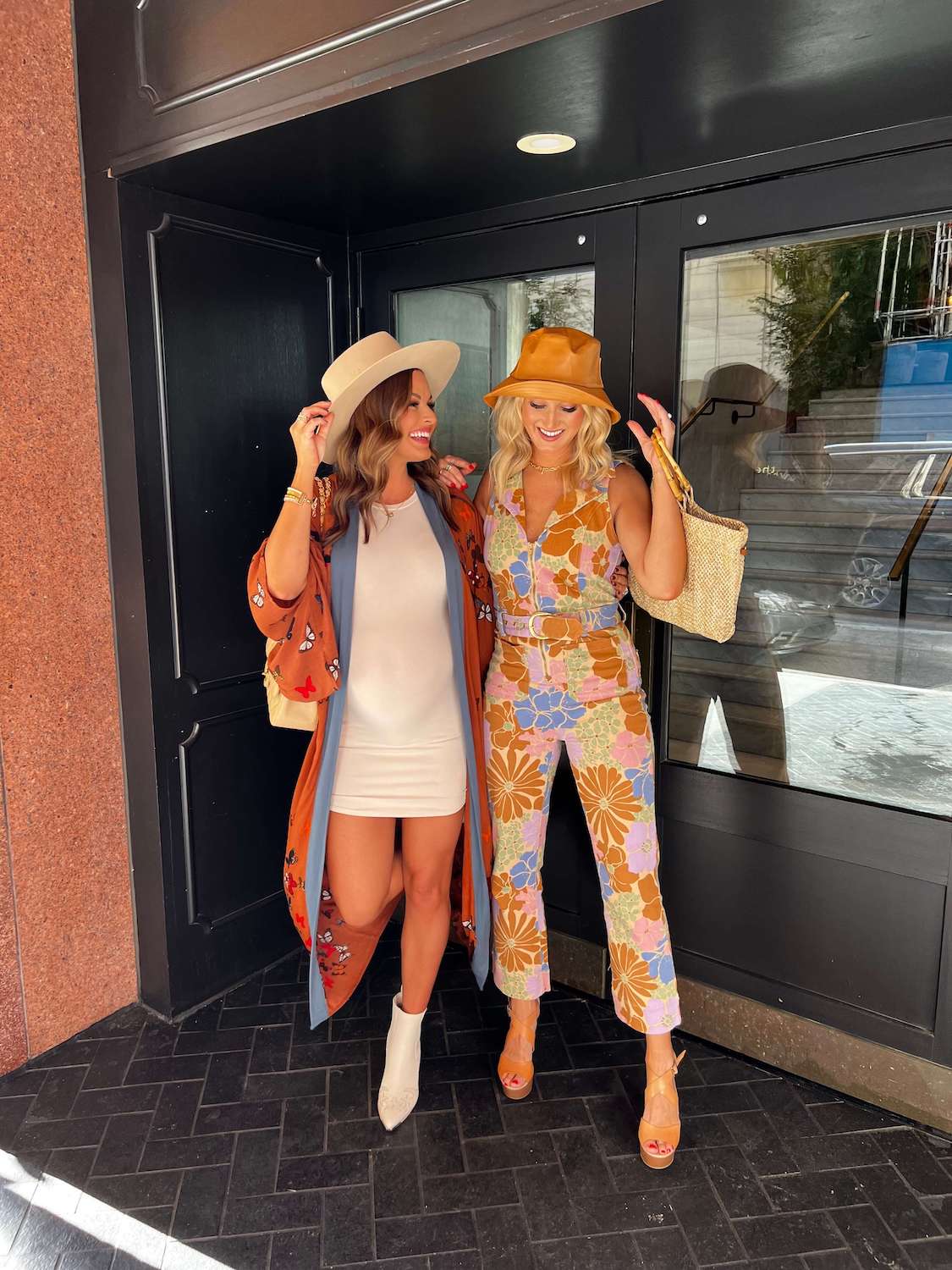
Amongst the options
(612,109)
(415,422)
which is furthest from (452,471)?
(612,109)

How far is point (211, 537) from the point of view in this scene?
130 inches

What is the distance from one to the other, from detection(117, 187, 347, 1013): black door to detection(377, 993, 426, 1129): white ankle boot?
0.93 m

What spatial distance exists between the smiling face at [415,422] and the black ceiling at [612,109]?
0.65 m

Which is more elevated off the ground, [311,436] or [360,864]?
[311,436]

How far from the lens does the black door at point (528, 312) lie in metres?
3.08

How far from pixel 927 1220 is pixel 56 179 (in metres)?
3.88

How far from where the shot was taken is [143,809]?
328 cm

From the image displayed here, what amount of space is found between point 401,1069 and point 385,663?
124 cm

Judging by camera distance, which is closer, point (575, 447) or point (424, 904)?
point (575, 447)

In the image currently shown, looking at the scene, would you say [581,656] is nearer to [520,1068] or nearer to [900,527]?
[900,527]

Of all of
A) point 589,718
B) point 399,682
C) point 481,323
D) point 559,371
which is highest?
point 481,323

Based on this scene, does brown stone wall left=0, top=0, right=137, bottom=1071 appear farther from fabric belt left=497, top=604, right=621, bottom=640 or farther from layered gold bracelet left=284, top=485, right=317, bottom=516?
fabric belt left=497, top=604, right=621, bottom=640

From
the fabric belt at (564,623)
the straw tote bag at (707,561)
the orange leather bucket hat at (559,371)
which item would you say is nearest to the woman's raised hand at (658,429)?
the straw tote bag at (707,561)

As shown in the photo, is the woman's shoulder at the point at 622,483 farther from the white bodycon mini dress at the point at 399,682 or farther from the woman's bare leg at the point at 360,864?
the woman's bare leg at the point at 360,864
